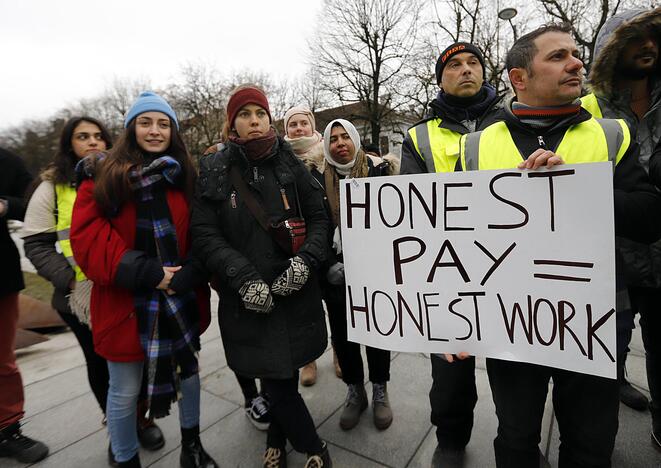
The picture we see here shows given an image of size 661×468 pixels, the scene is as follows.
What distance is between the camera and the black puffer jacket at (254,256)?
5.81 feet

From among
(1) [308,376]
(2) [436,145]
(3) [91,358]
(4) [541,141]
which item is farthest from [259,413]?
(4) [541,141]

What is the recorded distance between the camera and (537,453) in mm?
1460

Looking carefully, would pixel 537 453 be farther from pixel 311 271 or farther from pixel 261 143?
pixel 261 143

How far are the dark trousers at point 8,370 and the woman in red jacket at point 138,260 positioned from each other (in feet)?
3.40

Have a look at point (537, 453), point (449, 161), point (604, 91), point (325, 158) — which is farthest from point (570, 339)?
point (325, 158)

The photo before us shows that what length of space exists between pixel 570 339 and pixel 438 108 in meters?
1.18

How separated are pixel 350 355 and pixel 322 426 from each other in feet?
1.60

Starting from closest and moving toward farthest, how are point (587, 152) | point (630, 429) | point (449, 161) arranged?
point (587, 152), point (449, 161), point (630, 429)

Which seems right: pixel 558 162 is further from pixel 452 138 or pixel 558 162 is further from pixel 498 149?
pixel 452 138

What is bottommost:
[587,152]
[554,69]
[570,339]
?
[570,339]

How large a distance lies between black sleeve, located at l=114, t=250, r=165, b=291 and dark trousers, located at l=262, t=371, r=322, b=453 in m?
0.76

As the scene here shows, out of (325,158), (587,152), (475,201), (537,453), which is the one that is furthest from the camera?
(325,158)

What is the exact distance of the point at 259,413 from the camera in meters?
2.42

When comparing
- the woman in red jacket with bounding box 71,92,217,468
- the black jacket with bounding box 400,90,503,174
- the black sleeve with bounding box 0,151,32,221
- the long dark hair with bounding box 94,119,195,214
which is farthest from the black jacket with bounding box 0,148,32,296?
the black jacket with bounding box 400,90,503,174
